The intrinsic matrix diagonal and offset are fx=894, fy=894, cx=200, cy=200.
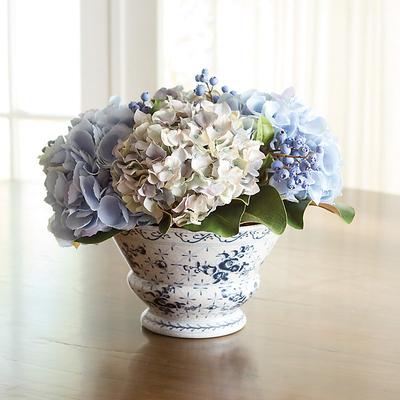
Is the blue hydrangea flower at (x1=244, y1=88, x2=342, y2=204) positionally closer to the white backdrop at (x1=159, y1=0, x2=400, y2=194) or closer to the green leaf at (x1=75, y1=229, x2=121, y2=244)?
the green leaf at (x1=75, y1=229, x2=121, y2=244)

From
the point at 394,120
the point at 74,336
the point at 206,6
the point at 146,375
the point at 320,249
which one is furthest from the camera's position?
the point at 206,6

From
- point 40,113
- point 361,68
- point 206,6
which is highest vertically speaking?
point 206,6

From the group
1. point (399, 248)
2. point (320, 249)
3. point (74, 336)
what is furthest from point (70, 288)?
point (399, 248)

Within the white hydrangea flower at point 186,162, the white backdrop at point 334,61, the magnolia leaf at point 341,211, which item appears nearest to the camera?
the white hydrangea flower at point 186,162

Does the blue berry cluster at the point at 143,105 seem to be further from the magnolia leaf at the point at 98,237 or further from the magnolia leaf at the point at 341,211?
the magnolia leaf at the point at 341,211

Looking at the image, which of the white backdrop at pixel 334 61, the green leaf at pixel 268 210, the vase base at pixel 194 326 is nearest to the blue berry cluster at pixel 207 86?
the green leaf at pixel 268 210

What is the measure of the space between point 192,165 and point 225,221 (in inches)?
3.4

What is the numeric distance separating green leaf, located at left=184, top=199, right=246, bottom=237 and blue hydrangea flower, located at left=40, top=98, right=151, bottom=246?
0.07 metres

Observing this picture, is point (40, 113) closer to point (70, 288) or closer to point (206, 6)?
point (206, 6)

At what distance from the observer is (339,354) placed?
106 cm

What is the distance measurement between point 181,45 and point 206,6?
0.18 meters

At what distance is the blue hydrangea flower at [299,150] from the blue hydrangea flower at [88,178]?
0.16 meters

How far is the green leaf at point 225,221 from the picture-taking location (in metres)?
0.99

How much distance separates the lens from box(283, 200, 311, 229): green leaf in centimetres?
105
